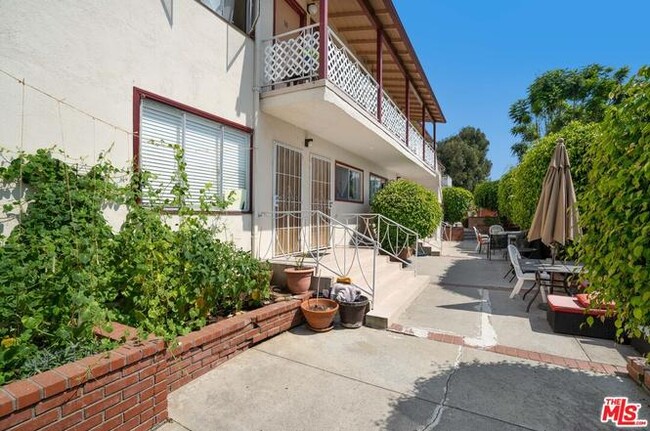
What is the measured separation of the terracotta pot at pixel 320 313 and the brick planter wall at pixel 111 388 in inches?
62.7

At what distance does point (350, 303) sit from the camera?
5.22m

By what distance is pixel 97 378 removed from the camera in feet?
8.09

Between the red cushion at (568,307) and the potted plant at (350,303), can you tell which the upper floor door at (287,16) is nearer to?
the potted plant at (350,303)

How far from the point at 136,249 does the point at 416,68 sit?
37.1 feet

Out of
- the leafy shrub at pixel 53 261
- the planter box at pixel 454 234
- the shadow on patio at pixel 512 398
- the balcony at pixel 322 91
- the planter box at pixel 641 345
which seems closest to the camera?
the leafy shrub at pixel 53 261

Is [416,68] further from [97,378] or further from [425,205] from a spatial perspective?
[97,378]

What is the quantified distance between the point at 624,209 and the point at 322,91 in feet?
15.9

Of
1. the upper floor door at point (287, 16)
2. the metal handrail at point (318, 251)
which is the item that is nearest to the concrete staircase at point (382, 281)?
the metal handrail at point (318, 251)

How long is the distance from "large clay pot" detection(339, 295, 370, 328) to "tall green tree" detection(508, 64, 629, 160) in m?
19.8

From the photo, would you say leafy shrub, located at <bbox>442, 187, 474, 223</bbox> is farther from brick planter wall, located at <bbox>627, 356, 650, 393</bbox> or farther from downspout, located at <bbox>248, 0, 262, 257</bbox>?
brick planter wall, located at <bbox>627, 356, 650, 393</bbox>

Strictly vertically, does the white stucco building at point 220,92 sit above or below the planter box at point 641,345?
above

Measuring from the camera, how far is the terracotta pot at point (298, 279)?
570 cm

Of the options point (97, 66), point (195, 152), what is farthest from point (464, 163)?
point (97, 66)

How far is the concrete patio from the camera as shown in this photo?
117 inches
